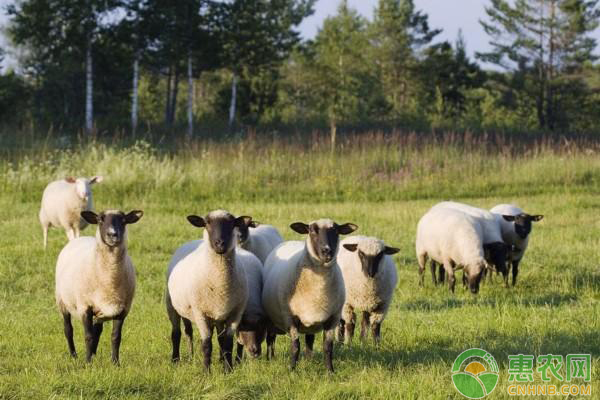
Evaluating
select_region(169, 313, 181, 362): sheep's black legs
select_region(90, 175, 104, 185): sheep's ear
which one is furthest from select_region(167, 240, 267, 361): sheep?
select_region(90, 175, 104, 185): sheep's ear

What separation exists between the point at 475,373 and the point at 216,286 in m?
2.02

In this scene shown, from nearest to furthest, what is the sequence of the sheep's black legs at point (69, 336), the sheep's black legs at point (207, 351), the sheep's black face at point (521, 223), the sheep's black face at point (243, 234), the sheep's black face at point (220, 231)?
the sheep's black face at point (220, 231) → the sheep's black legs at point (207, 351) → the sheep's black legs at point (69, 336) → the sheep's black face at point (243, 234) → the sheep's black face at point (521, 223)

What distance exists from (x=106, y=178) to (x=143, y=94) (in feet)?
138

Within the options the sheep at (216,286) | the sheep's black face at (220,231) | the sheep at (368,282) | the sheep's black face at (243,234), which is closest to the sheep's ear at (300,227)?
the sheep at (216,286)

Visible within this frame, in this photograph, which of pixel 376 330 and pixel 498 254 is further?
pixel 498 254

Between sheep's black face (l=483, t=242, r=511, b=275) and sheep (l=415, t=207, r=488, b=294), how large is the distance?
0.83 ft

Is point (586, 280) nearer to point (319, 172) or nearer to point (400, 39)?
point (319, 172)

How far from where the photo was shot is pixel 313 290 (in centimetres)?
598

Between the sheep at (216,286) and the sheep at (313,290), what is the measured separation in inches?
14.2

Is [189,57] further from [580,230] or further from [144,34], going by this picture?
[580,230]

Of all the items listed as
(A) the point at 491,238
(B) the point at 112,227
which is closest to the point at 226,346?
(B) the point at 112,227

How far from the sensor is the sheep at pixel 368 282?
7.00 meters

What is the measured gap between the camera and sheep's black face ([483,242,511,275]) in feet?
34.0

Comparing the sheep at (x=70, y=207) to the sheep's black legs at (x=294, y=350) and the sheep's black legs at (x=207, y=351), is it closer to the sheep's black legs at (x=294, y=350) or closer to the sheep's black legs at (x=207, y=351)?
the sheep's black legs at (x=207, y=351)
